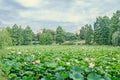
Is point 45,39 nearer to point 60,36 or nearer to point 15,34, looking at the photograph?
point 60,36

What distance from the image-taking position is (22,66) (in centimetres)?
545

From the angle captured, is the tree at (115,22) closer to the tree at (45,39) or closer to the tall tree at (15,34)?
the tree at (45,39)

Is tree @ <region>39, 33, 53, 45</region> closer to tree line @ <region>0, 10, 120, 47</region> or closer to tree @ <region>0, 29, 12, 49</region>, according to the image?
tree line @ <region>0, 10, 120, 47</region>

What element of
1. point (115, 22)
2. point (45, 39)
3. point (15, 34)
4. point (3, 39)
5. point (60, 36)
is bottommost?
point (3, 39)

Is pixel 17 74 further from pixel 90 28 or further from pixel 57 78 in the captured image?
pixel 90 28

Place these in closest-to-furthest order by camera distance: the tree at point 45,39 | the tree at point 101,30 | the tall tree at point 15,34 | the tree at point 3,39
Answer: the tree at point 3,39
the tree at point 101,30
the tall tree at point 15,34
the tree at point 45,39

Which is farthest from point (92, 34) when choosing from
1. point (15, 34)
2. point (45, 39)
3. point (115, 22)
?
point (15, 34)

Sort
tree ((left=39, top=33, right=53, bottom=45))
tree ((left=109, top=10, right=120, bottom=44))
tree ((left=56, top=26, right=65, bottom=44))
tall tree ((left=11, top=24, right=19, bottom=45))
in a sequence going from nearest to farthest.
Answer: tree ((left=109, top=10, right=120, bottom=44))
tall tree ((left=11, top=24, right=19, bottom=45))
tree ((left=39, top=33, right=53, bottom=45))
tree ((left=56, top=26, right=65, bottom=44))

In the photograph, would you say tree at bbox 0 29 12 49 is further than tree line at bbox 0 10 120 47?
No

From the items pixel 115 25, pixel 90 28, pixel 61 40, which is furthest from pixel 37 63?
pixel 61 40

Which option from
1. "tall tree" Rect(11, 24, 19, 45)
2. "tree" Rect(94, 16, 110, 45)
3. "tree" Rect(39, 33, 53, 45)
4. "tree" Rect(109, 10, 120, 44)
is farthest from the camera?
"tree" Rect(39, 33, 53, 45)

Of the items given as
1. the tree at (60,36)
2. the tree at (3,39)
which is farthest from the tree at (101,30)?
the tree at (3,39)

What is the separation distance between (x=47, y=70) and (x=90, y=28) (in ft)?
139

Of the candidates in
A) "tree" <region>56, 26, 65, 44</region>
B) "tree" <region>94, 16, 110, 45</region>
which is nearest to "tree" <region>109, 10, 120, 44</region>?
"tree" <region>94, 16, 110, 45</region>
